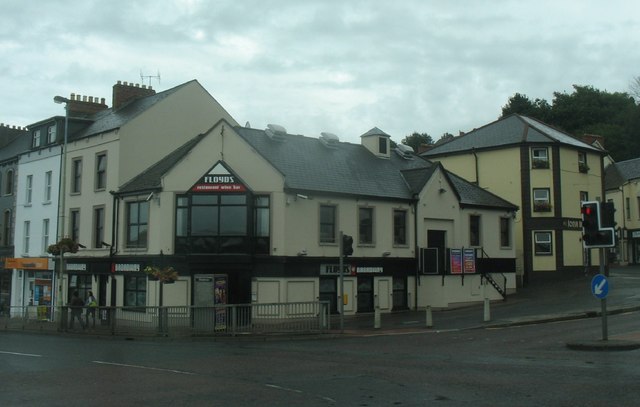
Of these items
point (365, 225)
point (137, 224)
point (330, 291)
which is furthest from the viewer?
point (365, 225)

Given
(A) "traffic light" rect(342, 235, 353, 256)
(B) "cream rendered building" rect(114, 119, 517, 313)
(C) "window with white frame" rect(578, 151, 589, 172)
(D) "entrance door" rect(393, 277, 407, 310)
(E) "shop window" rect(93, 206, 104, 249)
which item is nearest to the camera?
(A) "traffic light" rect(342, 235, 353, 256)

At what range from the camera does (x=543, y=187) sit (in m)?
42.5

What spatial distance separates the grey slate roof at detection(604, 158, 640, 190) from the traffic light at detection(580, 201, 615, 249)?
144 feet

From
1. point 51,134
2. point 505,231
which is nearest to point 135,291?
point 51,134

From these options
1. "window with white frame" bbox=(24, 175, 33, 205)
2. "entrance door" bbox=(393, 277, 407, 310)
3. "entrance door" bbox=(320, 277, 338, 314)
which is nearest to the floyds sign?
"entrance door" bbox=(320, 277, 338, 314)

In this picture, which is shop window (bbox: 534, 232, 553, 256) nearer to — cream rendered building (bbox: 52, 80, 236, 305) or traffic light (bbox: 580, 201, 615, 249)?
cream rendered building (bbox: 52, 80, 236, 305)

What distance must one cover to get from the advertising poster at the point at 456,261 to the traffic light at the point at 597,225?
1636 cm

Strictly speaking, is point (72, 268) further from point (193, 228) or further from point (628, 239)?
point (628, 239)

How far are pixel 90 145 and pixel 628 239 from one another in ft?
151

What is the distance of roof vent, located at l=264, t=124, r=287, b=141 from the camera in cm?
3400

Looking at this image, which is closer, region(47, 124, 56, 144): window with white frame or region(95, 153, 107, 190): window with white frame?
region(95, 153, 107, 190): window with white frame

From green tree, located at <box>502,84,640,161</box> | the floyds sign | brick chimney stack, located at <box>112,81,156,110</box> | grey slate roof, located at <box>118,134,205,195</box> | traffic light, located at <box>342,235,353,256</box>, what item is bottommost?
traffic light, located at <box>342,235,353,256</box>

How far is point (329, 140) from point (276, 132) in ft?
10.8

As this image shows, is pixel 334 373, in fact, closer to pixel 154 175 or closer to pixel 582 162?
pixel 154 175
